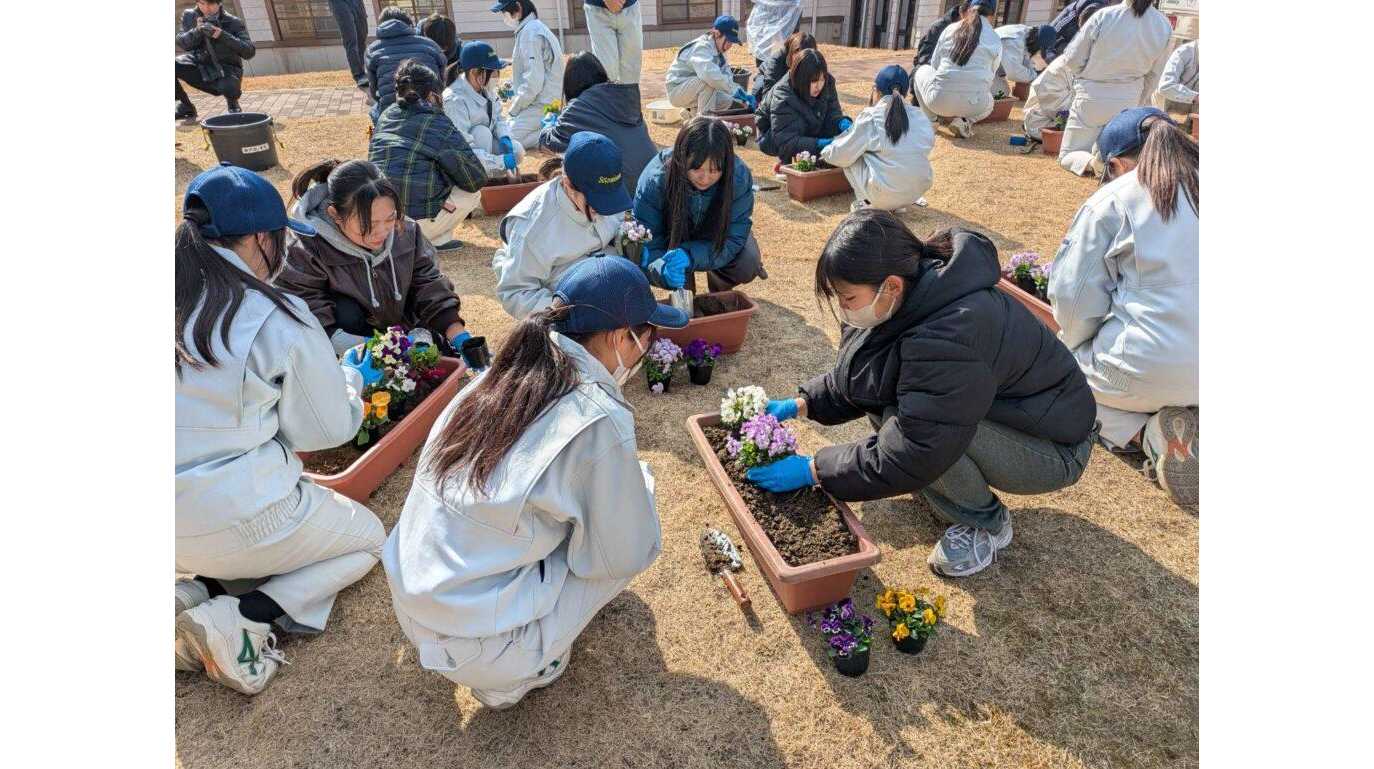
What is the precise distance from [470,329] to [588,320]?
9.22 feet

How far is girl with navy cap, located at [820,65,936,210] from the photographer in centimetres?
557

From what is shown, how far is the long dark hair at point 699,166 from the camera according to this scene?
367 cm

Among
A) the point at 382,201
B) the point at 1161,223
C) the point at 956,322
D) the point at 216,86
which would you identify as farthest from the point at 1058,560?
the point at 216,86

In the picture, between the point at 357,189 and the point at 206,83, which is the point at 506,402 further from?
the point at 206,83

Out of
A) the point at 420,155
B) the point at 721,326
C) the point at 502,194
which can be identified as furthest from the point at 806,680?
the point at 502,194

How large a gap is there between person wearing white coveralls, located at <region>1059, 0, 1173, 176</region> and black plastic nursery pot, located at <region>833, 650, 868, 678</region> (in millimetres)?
6466

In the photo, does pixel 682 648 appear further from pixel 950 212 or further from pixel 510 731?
pixel 950 212

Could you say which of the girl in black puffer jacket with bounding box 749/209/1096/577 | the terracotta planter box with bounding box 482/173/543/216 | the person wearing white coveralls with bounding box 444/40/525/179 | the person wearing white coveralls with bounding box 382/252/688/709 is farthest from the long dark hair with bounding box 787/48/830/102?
the person wearing white coveralls with bounding box 382/252/688/709

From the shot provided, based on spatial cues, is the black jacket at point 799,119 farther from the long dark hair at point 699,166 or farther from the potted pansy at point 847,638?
the potted pansy at point 847,638

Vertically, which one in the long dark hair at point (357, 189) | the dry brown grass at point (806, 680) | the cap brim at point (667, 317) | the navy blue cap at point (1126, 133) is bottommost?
the dry brown grass at point (806, 680)

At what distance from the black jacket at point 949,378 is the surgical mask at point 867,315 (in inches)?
1.6

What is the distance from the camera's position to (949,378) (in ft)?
7.23

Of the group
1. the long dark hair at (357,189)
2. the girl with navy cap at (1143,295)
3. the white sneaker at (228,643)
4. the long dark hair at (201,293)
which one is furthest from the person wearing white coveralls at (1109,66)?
the white sneaker at (228,643)

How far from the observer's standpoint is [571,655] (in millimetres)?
2422
